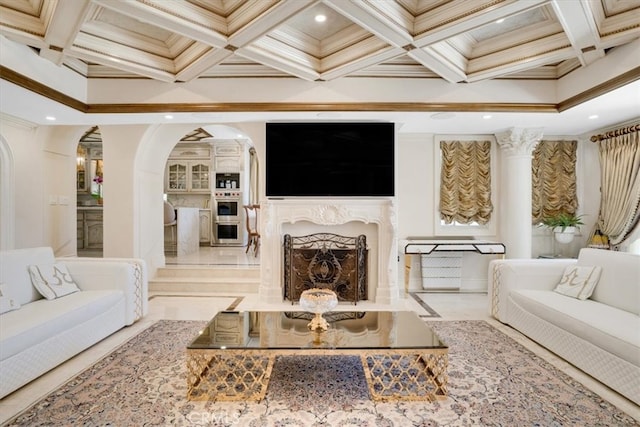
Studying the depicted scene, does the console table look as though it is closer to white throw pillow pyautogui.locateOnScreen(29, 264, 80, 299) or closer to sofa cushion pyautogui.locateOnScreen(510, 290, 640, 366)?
sofa cushion pyautogui.locateOnScreen(510, 290, 640, 366)

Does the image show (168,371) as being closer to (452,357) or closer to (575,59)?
(452,357)

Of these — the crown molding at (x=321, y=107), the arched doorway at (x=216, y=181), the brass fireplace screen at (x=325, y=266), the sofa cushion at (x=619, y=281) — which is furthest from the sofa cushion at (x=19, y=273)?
the sofa cushion at (x=619, y=281)

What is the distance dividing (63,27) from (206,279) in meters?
3.62

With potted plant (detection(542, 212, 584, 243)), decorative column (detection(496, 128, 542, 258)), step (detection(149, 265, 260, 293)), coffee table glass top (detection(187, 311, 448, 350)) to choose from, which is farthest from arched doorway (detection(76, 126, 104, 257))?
potted plant (detection(542, 212, 584, 243))

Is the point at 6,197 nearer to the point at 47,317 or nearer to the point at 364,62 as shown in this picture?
the point at 47,317

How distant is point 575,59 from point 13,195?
7109mm

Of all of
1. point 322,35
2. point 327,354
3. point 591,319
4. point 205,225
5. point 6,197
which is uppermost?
point 322,35

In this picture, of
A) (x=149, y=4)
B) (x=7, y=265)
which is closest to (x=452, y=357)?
(x=149, y=4)

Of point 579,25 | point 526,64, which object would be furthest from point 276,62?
point 579,25

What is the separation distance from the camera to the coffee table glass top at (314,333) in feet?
7.20

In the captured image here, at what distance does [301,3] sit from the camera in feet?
7.34

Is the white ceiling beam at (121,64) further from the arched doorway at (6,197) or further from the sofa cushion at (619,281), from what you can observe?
the sofa cushion at (619,281)

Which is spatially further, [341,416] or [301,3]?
[301,3]

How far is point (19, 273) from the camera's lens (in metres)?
2.90
